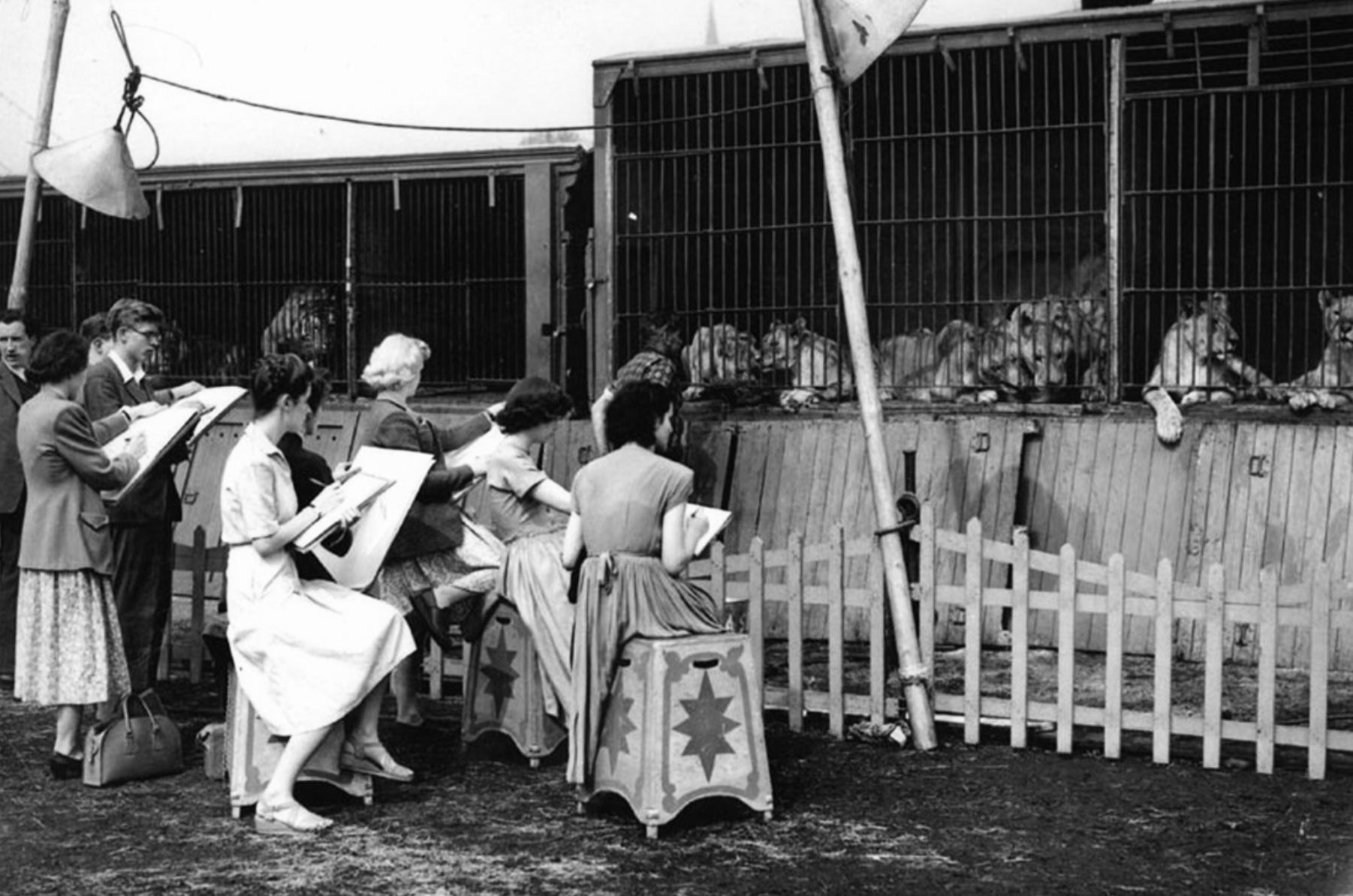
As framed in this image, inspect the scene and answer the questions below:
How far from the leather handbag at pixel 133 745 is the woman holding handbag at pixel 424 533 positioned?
1115mm

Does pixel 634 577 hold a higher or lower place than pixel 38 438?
lower

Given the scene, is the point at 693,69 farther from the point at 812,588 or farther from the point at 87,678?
the point at 87,678

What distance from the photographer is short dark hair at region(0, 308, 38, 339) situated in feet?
30.6

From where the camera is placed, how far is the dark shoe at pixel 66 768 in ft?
24.6

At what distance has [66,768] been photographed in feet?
24.6

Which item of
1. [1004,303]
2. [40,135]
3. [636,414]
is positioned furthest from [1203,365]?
[40,135]

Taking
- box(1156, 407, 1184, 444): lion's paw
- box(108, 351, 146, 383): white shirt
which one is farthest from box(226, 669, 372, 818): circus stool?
box(1156, 407, 1184, 444): lion's paw

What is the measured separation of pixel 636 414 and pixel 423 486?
1347 millimetres

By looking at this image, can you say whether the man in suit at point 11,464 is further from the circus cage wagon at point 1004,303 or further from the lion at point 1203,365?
the lion at point 1203,365

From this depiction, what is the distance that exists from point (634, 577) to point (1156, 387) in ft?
16.7

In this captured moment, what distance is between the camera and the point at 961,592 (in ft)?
26.6

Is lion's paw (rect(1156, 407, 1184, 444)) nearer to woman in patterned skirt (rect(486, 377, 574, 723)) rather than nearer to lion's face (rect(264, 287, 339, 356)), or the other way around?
woman in patterned skirt (rect(486, 377, 574, 723))

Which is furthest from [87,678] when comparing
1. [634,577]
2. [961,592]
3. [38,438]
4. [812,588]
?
[961,592]

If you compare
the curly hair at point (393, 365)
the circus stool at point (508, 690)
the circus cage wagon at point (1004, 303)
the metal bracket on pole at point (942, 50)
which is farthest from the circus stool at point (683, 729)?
the metal bracket on pole at point (942, 50)
